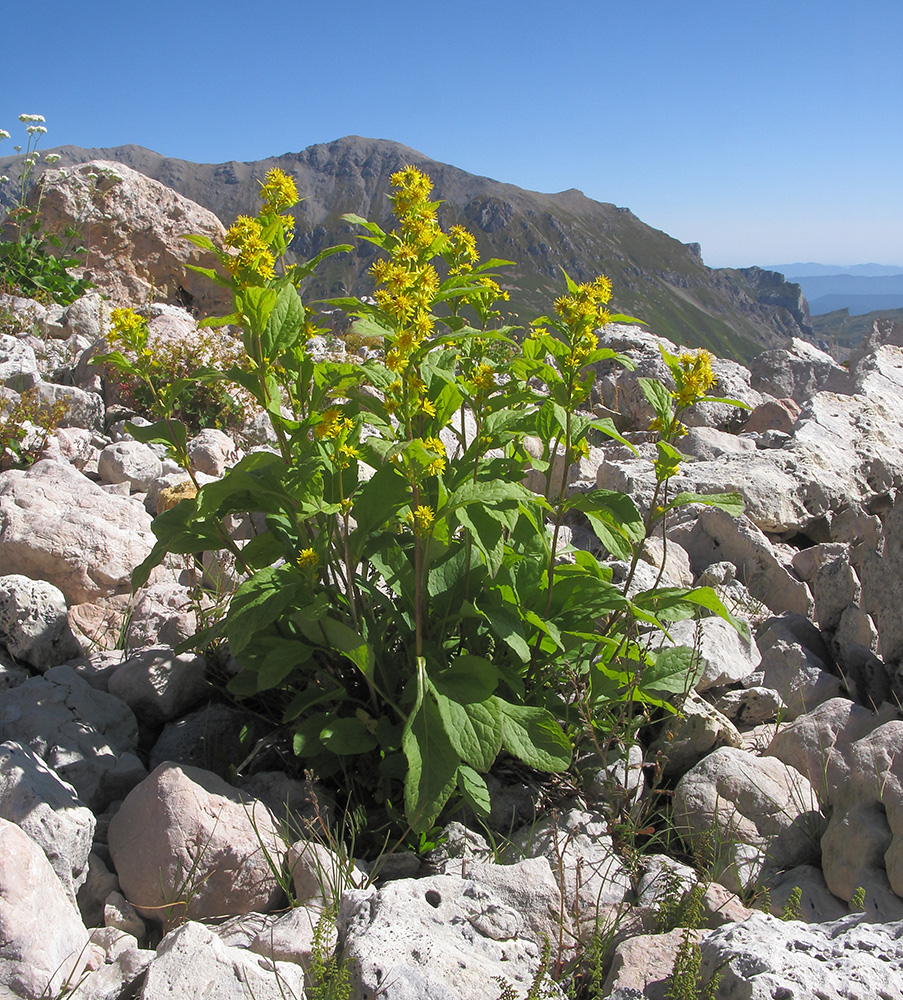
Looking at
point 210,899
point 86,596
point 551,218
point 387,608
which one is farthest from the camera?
point 551,218

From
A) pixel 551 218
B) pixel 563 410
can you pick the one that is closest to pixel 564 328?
pixel 563 410

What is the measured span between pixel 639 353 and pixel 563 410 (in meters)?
6.17

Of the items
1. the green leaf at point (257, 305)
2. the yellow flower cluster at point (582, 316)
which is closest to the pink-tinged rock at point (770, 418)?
the yellow flower cluster at point (582, 316)

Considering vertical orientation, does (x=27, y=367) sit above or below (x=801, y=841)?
above

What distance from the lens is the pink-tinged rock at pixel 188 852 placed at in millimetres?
2570

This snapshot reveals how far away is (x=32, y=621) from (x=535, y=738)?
8.39ft

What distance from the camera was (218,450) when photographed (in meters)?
6.13

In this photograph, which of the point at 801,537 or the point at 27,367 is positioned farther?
the point at 27,367

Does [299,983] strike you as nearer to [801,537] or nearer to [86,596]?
[86,596]

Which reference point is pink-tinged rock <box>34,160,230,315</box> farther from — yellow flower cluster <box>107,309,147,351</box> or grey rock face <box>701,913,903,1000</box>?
grey rock face <box>701,913,903,1000</box>

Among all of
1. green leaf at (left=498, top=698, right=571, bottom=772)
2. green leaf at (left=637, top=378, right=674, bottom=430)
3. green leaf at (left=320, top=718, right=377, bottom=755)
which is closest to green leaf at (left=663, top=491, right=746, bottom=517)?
green leaf at (left=637, top=378, right=674, bottom=430)

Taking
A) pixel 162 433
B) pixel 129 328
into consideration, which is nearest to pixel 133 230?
pixel 129 328

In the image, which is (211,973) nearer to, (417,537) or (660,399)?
(417,537)

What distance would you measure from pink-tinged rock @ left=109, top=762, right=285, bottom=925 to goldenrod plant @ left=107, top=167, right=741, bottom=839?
373 millimetres
